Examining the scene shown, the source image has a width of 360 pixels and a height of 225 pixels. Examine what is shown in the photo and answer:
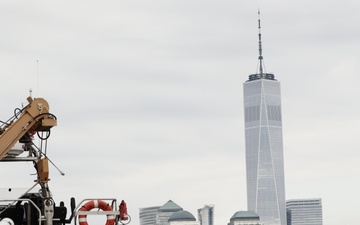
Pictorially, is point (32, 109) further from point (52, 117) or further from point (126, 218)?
point (126, 218)

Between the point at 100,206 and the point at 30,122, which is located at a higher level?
the point at 30,122

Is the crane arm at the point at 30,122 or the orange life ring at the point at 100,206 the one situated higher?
the crane arm at the point at 30,122

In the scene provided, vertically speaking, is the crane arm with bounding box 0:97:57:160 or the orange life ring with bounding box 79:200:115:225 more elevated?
the crane arm with bounding box 0:97:57:160

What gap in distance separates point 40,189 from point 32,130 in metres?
1.20

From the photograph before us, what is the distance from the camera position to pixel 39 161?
23.0 m

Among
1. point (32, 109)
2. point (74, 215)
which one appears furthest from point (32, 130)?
point (74, 215)

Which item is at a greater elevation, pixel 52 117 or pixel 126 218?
pixel 52 117

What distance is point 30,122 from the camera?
23.2 m

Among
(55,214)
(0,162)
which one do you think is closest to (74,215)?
(55,214)

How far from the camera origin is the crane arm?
2288cm

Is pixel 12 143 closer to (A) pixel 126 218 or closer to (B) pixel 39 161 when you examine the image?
(B) pixel 39 161

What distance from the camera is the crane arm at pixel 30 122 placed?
22.9 metres

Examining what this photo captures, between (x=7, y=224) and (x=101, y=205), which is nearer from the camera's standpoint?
(x=7, y=224)

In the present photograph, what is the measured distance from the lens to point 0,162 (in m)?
22.8
